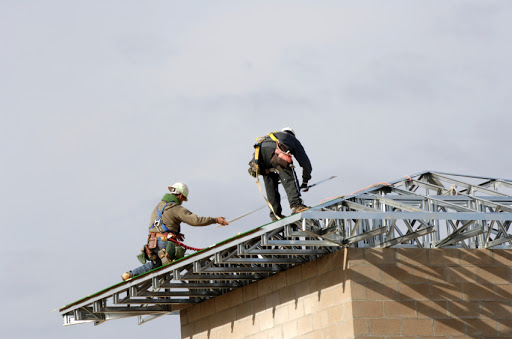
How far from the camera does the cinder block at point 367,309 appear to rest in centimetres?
1942

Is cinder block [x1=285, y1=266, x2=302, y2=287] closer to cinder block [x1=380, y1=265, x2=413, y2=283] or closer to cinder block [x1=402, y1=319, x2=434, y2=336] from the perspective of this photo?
cinder block [x1=380, y1=265, x2=413, y2=283]

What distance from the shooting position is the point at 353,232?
19266 millimetres

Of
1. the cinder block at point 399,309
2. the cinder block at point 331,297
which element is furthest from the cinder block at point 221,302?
the cinder block at point 399,309

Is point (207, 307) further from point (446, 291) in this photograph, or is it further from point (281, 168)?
point (446, 291)

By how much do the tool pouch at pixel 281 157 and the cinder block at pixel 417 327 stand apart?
3349mm

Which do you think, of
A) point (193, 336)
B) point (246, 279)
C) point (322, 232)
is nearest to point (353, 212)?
point (322, 232)

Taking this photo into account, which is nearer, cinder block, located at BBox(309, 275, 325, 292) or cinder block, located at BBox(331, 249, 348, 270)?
cinder block, located at BBox(331, 249, 348, 270)

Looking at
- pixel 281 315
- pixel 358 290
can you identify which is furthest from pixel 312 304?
pixel 358 290

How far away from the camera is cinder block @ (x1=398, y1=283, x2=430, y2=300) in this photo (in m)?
19.8

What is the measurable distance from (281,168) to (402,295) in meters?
3.00

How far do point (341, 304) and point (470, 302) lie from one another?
2236 millimetres

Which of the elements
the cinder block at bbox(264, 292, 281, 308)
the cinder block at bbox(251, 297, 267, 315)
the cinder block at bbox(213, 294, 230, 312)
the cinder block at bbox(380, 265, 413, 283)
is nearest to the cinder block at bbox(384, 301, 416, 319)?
the cinder block at bbox(380, 265, 413, 283)

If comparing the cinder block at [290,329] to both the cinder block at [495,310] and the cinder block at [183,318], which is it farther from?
the cinder block at [183,318]

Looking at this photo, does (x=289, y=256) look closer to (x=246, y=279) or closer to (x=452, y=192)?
(x=246, y=279)
